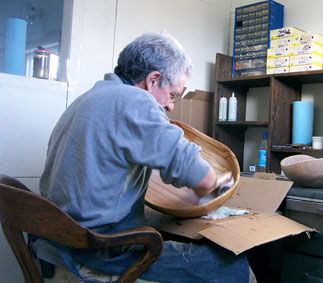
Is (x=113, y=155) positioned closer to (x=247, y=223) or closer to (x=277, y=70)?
(x=247, y=223)

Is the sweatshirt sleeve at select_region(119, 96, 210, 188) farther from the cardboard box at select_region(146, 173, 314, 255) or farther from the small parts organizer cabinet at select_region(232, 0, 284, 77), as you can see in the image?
the small parts organizer cabinet at select_region(232, 0, 284, 77)

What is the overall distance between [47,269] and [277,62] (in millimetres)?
1967

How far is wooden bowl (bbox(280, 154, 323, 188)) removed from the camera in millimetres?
1466

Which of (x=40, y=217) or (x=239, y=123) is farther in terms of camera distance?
(x=239, y=123)

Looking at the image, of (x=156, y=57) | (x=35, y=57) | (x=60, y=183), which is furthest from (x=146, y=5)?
(x=60, y=183)

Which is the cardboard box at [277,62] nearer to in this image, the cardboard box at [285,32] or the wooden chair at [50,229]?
the cardboard box at [285,32]

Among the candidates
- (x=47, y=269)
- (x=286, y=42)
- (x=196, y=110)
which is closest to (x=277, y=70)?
(x=286, y=42)

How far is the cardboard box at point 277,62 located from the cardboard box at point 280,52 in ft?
0.08

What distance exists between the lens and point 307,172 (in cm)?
149

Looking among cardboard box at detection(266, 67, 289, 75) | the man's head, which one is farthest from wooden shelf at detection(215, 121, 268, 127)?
the man's head

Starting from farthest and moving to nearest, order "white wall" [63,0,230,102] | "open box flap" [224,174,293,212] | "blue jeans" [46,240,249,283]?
1. "white wall" [63,0,230,102]
2. "open box flap" [224,174,293,212]
3. "blue jeans" [46,240,249,283]

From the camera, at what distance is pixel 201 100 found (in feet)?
9.20

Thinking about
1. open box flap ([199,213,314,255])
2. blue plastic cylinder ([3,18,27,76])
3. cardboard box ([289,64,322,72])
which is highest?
cardboard box ([289,64,322,72])

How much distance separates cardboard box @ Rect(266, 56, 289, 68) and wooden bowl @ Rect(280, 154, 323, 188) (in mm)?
1088
